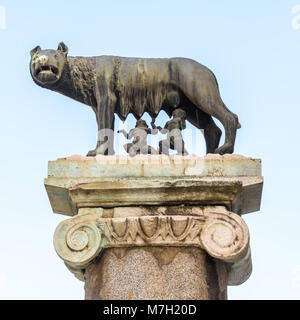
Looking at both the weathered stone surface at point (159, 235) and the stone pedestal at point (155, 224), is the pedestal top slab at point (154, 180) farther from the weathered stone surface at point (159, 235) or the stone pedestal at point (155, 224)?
the weathered stone surface at point (159, 235)

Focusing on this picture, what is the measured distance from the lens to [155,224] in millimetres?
9578

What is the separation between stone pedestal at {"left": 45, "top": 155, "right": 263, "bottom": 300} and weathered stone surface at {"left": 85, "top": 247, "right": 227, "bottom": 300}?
1 cm

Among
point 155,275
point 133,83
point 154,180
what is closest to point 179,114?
point 133,83

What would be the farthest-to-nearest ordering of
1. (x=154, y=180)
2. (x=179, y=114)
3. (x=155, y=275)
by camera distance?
(x=179, y=114) → (x=154, y=180) → (x=155, y=275)

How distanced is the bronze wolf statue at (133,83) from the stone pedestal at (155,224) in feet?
3.09

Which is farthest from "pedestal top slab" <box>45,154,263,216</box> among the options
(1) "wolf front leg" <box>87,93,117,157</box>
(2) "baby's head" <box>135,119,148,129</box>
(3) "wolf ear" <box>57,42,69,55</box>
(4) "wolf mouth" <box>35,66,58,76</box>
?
(3) "wolf ear" <box>57,42,69,55</box>

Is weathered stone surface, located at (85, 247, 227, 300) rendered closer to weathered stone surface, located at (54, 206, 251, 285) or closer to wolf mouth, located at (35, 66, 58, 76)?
weathered stone surface, located at (54, 206, 251, 285)

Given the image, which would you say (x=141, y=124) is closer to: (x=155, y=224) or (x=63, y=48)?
(x=63, y=48)

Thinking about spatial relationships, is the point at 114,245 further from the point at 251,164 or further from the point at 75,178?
the point at 251,164

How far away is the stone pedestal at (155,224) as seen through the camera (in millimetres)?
9453

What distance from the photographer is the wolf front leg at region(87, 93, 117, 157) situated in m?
10.3

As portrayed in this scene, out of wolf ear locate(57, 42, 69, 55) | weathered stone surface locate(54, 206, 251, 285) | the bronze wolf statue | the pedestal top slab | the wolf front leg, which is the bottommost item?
weathered stone surface locate(54, 206, 251, 285)

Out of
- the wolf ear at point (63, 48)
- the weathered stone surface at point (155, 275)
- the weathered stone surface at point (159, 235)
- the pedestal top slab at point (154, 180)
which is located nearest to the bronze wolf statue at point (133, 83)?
the wolf ear at point (63, 48)

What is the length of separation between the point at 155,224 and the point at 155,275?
53 centimetres
